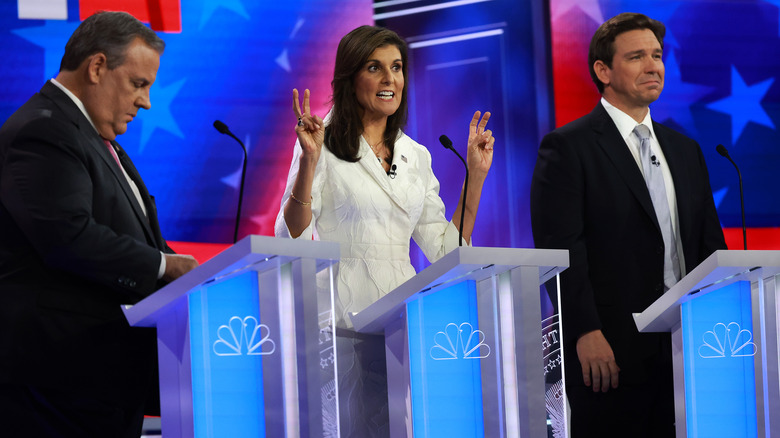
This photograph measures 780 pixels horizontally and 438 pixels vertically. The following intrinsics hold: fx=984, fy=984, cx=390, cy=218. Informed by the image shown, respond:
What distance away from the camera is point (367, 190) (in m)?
3.00

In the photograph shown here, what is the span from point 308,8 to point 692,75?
70.2 inches

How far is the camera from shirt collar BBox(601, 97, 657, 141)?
3396 mm

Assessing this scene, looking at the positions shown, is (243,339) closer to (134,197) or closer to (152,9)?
(134,197)

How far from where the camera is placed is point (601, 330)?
10.3 feet

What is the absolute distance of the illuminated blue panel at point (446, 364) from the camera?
2.20 meters

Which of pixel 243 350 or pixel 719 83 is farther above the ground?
pixel 719 83

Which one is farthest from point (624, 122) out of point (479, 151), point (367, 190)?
point (367, 190)

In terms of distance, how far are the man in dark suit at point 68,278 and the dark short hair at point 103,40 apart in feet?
0.34

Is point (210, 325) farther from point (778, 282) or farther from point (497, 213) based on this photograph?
point (497, 213)

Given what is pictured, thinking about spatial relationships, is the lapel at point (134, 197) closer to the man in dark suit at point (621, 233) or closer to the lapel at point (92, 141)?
the lapel at point (92, 141)

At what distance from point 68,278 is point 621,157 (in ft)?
6.16

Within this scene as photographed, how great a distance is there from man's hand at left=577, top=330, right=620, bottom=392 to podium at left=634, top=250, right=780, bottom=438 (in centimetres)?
64

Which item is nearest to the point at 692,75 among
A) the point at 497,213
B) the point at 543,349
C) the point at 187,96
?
the point at 497,213

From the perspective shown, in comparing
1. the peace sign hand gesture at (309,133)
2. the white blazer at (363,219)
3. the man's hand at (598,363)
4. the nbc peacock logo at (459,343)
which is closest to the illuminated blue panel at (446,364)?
the nbc peacock logo at (459,343)
